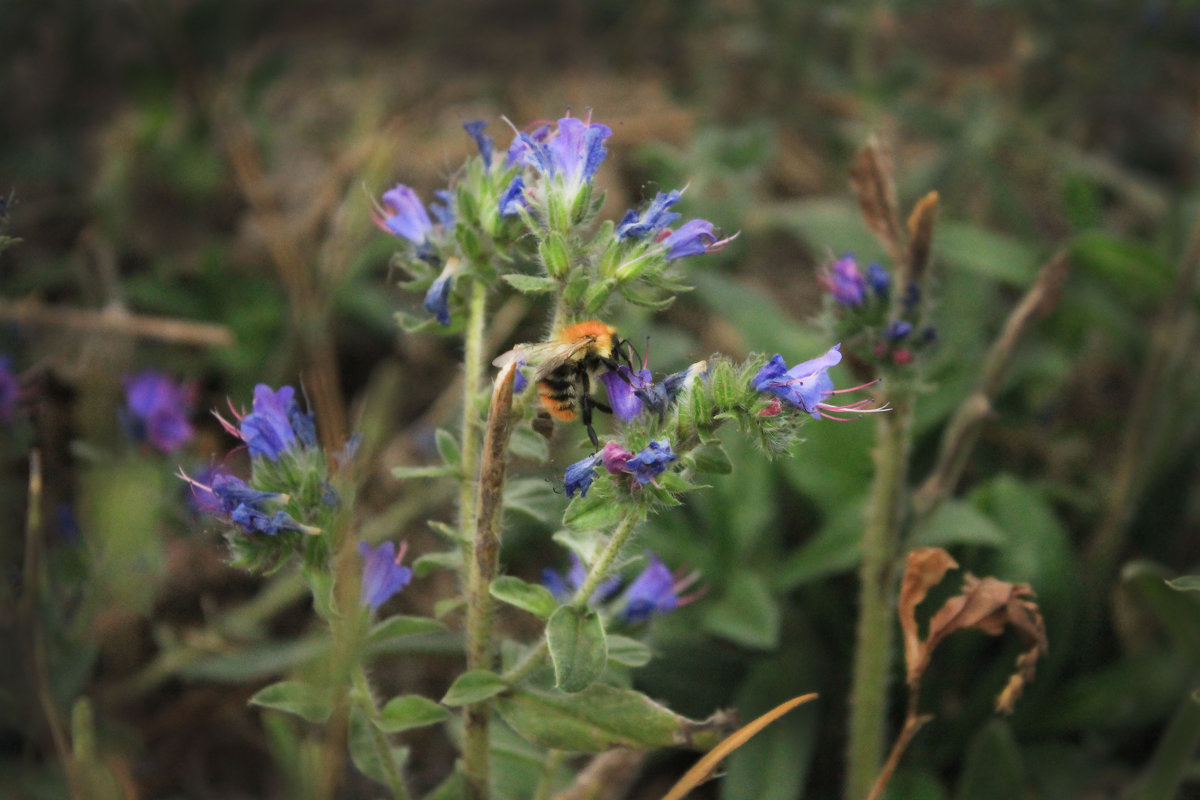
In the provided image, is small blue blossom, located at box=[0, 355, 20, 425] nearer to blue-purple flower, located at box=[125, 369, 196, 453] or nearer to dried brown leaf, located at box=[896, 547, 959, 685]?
blue-purple flower, located at box=[125, 369, 196, 453]

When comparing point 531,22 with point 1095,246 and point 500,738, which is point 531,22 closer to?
point 1095,246

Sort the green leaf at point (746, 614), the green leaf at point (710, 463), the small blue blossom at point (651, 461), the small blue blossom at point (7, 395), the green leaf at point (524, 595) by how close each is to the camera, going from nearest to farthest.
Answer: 1. the small blue blossom at point (651, 461)
2. the green leaf at point (710, 463)
3. the green leaf at point (524, 595)
4. the small blue blossom at point (7, 395)
5. the green leaf at point (746, 614)

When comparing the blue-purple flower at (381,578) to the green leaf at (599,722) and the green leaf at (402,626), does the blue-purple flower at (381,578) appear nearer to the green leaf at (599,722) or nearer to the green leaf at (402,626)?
the green leaf at (402,626)

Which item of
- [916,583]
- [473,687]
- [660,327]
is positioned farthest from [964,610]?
[660,327]

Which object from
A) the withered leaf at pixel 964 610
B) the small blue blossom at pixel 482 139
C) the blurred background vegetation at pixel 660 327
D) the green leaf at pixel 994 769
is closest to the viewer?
the small blue blossom at pixel 482 139

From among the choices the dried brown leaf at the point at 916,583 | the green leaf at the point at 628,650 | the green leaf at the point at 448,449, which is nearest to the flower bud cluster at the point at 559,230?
the green leaf at the point at 448,449

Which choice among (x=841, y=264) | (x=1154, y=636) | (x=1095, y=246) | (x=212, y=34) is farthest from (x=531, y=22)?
(x=1154, y=636)

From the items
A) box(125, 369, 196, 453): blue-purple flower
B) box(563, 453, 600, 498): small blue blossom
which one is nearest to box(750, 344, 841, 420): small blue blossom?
box(563, 453, 600, 498): small blue blossom
